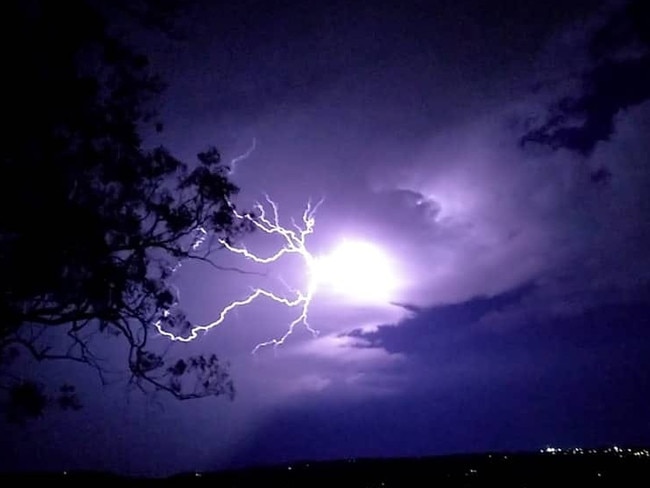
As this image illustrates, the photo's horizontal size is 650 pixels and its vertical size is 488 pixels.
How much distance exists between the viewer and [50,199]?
30.3ft

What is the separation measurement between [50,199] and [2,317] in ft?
6.75

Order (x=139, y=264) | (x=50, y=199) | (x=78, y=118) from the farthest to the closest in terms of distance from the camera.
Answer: (x=139, y=264), (x=78, y=118), (x=50, y=199)

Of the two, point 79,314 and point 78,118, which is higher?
point 78,118

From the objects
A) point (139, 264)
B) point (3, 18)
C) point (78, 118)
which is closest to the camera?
point (3, 18)

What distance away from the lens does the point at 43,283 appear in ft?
31.0

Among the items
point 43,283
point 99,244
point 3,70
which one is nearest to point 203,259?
point 99,244

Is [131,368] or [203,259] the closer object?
[131,368]

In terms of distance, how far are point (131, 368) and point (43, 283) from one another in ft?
7.25

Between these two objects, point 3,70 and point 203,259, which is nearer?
point 3,70

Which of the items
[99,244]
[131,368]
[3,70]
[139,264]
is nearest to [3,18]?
[3,70]

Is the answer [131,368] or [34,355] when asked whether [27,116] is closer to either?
[34,355]

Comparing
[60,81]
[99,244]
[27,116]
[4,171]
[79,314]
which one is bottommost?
[79,314]

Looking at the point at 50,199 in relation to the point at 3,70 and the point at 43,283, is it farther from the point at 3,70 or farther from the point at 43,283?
the point at 3,70

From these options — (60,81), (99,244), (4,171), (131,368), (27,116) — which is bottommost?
(131,368)
